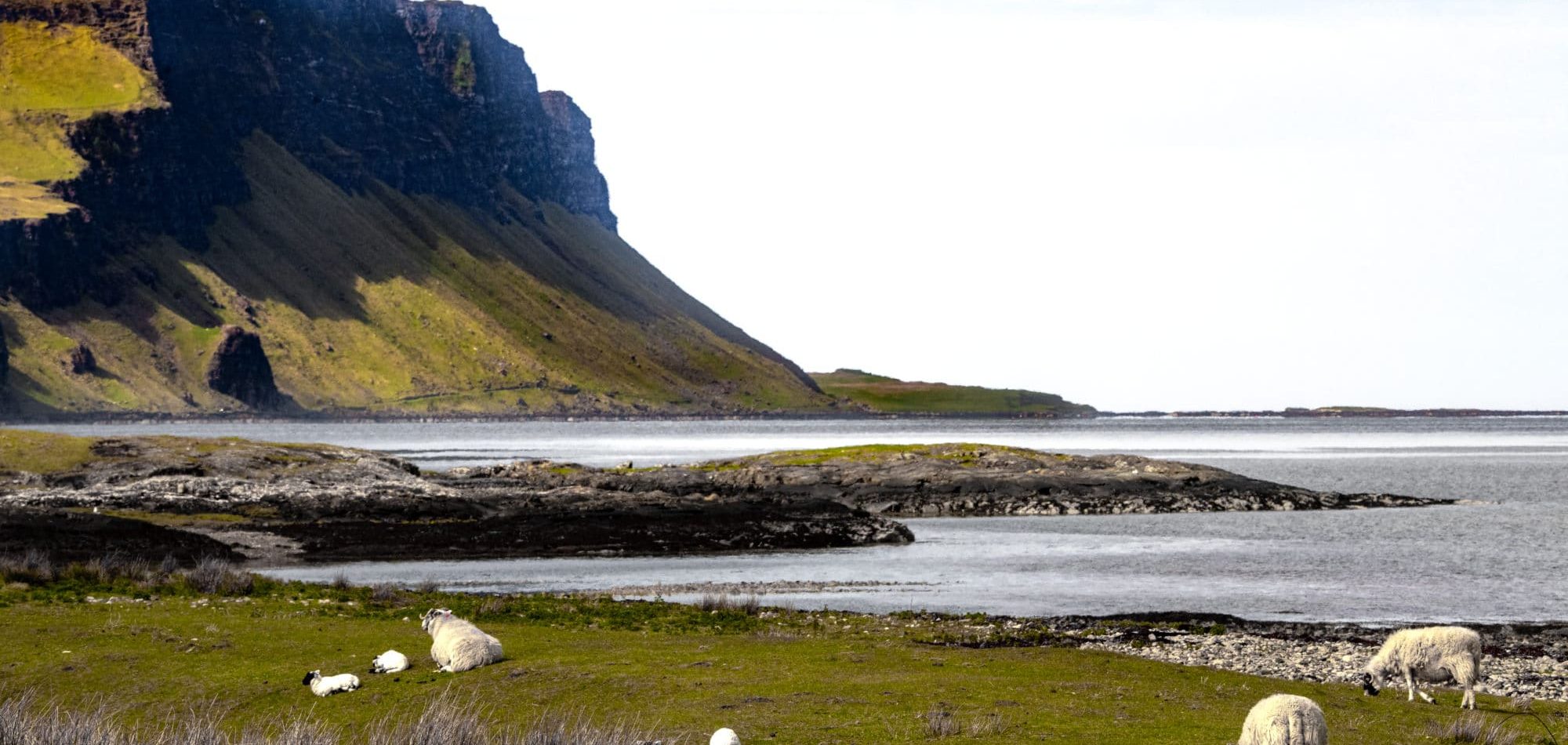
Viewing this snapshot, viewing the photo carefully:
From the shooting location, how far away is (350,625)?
32.2 metres

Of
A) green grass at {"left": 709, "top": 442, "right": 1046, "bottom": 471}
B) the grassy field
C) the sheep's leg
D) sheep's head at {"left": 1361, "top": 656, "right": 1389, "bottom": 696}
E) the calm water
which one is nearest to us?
the grassy field

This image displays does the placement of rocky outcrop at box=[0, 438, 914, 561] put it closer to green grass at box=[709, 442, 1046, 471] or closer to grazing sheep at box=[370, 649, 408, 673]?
green grass at box=[709, 442, 1046, 471]

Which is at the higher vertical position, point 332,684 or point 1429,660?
point 1429,660

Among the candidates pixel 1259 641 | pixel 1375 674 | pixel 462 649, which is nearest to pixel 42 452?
pixel 462 649

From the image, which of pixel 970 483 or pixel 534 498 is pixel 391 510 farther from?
pixel 970 483

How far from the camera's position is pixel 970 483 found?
318ft

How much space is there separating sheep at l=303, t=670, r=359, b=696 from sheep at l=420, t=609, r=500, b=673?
1.98 m

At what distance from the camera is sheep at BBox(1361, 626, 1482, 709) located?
26000 millimetres

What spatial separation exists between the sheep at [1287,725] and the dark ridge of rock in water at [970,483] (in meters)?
69.7

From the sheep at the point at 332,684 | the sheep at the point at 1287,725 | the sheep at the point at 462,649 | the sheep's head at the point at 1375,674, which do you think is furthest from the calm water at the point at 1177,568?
the sheep at the point at 1287,725

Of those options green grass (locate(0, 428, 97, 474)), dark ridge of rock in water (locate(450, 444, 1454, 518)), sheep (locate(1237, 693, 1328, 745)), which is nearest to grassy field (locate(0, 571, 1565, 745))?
sheep (locate(1237, 693, 1328, 745))

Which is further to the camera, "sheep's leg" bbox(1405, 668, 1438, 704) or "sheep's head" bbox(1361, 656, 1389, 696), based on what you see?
"sheep's head" bbox(1361, 656, 1389, 696)

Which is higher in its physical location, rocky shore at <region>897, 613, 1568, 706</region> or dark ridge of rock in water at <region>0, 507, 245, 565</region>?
rocky shore at <region>897, 613, 1568, 706</region>

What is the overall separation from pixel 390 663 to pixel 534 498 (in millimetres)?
57308
